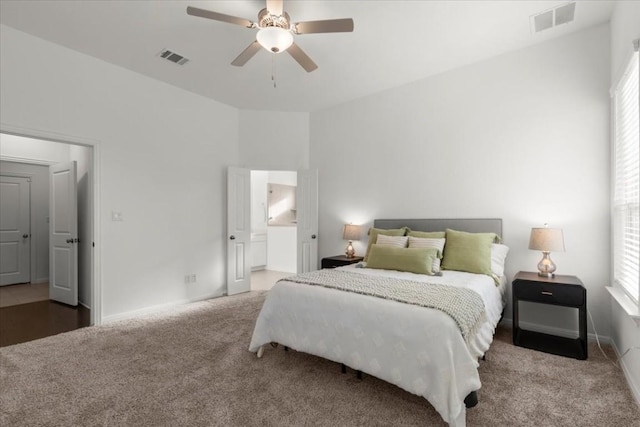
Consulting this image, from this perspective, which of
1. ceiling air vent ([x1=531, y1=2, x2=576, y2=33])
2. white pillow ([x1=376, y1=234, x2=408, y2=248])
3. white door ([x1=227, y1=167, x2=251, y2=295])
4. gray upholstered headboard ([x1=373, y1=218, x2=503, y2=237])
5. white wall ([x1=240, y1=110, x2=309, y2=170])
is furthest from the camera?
white wall ([x1=240, y1=110, x2=309, y2=170])

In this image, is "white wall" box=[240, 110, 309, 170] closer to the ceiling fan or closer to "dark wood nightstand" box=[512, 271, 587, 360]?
the ceiling fan

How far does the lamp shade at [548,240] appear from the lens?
305cm

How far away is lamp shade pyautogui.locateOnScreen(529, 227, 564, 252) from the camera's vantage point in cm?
305

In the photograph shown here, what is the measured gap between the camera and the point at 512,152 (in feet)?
11.9

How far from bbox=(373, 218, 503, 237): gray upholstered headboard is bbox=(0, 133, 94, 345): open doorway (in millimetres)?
3724

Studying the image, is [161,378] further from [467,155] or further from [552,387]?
[467,155]

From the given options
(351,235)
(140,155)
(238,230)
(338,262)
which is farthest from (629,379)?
(140,155)

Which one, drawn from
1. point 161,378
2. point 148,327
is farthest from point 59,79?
point 161,378

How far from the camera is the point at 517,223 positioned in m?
3.59

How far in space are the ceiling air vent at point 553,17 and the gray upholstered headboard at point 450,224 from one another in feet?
6.43

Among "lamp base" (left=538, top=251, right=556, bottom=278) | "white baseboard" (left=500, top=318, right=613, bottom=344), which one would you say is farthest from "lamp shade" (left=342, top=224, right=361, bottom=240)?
"lamp base" (left=538, top=251, right=556, bottom=278)

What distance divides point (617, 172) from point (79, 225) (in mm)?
6467

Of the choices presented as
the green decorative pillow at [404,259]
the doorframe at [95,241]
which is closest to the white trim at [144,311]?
the doorframe at [95,241]

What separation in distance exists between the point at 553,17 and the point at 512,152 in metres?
1.29
